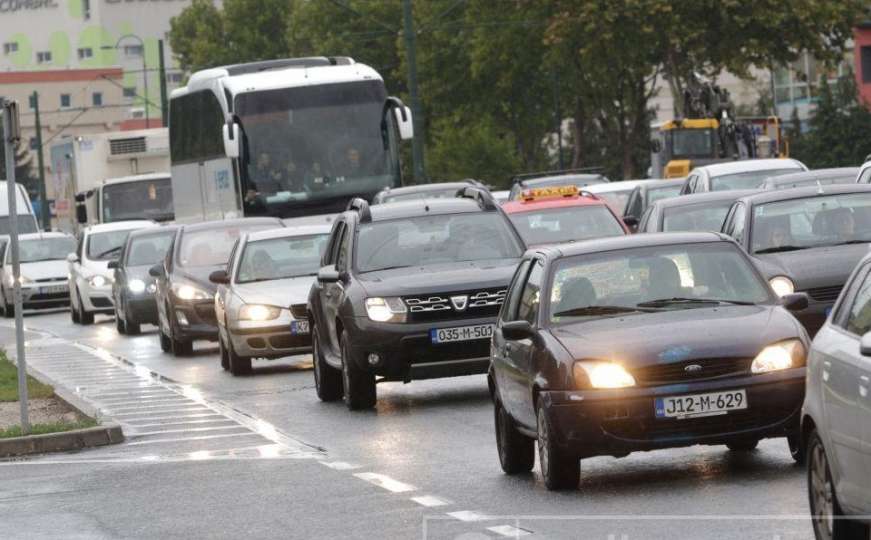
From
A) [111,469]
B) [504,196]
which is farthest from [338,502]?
[504,196]

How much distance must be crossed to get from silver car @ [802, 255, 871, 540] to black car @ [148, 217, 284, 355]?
64.7 feet

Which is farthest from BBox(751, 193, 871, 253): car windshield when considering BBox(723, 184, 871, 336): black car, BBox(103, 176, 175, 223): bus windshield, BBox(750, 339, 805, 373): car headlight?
BBox(103, 176, 175, 223): bus windshield

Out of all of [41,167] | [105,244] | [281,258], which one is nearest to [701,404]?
[281,258]

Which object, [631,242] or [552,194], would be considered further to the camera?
[552,194]

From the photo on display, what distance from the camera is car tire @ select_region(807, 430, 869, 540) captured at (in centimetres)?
882

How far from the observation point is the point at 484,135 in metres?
87.3

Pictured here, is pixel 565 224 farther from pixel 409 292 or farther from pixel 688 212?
pixel 409 292

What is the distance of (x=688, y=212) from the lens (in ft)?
78.1

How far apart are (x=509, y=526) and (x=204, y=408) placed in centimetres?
972

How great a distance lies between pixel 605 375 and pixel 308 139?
24116 millimetres

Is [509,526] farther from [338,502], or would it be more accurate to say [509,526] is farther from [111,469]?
[111,469]

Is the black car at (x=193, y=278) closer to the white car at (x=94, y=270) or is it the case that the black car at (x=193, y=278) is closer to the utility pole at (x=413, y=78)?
the white car at (x=94, y=270)

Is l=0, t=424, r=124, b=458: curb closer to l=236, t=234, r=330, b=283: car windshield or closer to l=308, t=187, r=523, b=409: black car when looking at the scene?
l=308, t=187, r=523, b=409: black car

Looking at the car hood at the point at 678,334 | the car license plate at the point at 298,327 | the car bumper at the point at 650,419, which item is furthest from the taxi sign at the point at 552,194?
the car bumper at the point at 650,419
